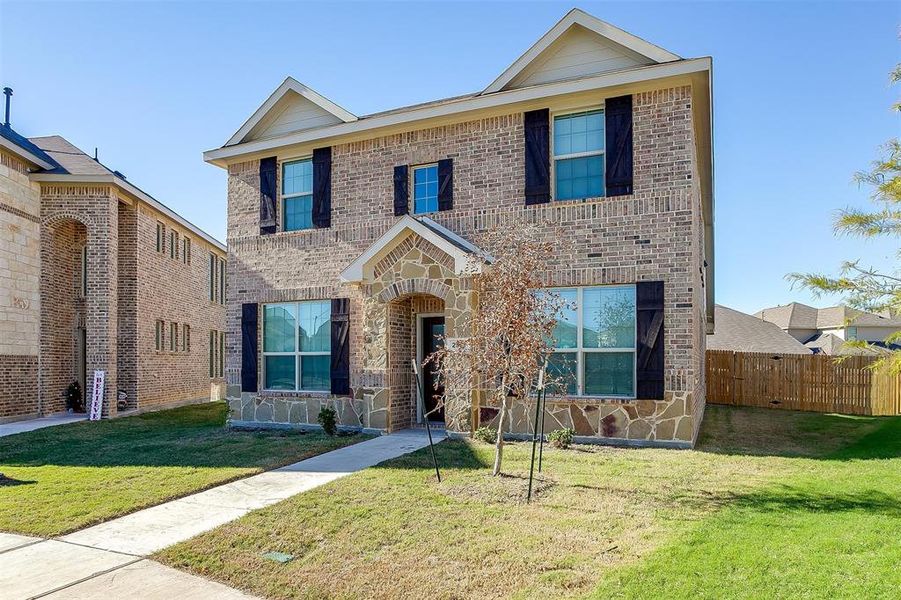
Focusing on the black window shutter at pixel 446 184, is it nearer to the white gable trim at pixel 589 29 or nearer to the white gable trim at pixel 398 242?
the white gable trim at pixel 398 242

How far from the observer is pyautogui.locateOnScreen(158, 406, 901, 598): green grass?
4.58m

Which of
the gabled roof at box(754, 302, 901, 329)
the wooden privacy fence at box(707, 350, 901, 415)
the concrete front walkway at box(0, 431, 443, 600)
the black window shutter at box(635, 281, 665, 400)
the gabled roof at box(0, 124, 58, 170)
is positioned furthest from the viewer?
the gabled roof at box(754, 302, 901, 329)

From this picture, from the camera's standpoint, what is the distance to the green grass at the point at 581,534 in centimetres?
458

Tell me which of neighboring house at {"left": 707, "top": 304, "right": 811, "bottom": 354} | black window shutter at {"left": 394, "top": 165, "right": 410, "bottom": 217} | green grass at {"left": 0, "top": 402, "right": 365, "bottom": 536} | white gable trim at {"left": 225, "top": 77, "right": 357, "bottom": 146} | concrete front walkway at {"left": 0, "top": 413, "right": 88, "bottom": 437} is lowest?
concrete front walkway at {"left": 0, "top": 413, "right": 88, "bottom": 437}

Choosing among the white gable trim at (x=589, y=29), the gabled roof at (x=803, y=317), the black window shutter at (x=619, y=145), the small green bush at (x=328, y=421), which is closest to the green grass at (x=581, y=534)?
the small green bush at (x=328, y=421)

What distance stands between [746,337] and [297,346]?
26578 mm

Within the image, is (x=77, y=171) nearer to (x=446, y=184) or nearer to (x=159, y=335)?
(x=159, y=335)

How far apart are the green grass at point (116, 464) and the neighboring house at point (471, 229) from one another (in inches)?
70.6

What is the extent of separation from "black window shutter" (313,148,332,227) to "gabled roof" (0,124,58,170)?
7552 millimetres

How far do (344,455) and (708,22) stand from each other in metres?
9.61

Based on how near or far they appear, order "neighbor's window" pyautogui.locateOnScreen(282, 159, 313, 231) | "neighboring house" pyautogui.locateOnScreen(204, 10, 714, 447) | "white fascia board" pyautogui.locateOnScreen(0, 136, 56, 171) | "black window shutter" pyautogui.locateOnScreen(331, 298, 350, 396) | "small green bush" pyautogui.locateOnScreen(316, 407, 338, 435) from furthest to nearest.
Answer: "white fascia board" pyautogui.locateOnScreen(0, 136, 56, 171)
"neighbor's window" pyautogui.locateOnScreen(282, 159, 313, 231)
"black window shutter" pyautogui.locateOnScreen(331, 298, 350, 396)
"small green bush" pyautogui.locateOnScreen(316, 407, 338, 435)
"neighboring house" pyautogui.locateOnScreen(204, 10, 714, 447)

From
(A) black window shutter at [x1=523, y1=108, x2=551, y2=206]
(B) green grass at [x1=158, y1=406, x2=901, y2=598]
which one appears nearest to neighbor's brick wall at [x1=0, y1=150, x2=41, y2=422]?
(B) green grass at [x1=158, y1=406, x2=901, y2=598]

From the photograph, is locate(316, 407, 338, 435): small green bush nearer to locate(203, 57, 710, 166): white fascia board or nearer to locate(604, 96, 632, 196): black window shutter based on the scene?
locate(203, 57, 710, 166): white fascia board

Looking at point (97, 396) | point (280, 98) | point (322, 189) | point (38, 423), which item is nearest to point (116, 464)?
point (322, 189)
